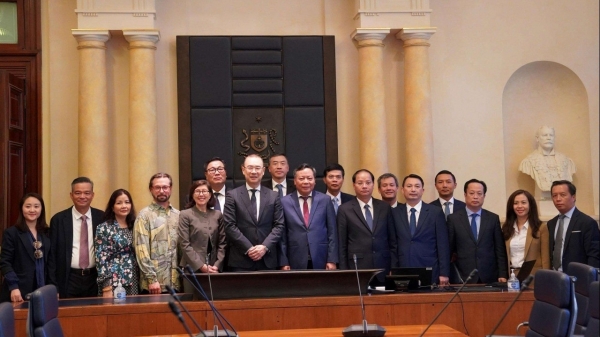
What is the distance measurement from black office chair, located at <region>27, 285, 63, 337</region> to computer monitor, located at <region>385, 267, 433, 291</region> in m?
2.46

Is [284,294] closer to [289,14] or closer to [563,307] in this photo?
[563,307]

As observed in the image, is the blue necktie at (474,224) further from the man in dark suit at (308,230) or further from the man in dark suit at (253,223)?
the man in dark suit at (253,223)

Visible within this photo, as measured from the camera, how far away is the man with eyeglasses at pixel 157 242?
5797 millimetres

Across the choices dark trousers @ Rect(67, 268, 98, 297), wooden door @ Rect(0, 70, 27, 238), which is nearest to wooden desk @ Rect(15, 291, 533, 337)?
dark trousers @ Rect(67, 268, 98, 297)

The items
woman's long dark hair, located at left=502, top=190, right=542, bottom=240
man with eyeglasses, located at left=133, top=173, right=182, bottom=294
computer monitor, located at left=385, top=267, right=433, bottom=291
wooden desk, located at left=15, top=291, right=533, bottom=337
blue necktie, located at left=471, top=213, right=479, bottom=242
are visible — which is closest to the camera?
wooden desk, located at left=15, top=291, right=533, bottom=337

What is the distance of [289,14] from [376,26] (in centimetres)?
92

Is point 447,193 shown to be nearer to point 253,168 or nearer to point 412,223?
point 412,223

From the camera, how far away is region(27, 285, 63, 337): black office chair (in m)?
3.59

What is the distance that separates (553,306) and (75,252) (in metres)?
3.68

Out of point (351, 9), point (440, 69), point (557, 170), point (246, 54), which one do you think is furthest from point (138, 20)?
point (557, 170)

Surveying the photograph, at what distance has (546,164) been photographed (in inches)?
330

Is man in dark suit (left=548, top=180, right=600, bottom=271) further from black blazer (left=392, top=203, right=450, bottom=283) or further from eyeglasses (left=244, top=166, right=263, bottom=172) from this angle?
eyeglasses (left=244, top=166, right=263, bottom=172)

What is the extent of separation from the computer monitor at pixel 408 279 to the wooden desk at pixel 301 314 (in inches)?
9.5

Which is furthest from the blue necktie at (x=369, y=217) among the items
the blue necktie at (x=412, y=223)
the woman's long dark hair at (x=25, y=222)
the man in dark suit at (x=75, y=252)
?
the woman's long dark hair at (x=25, y=222)
